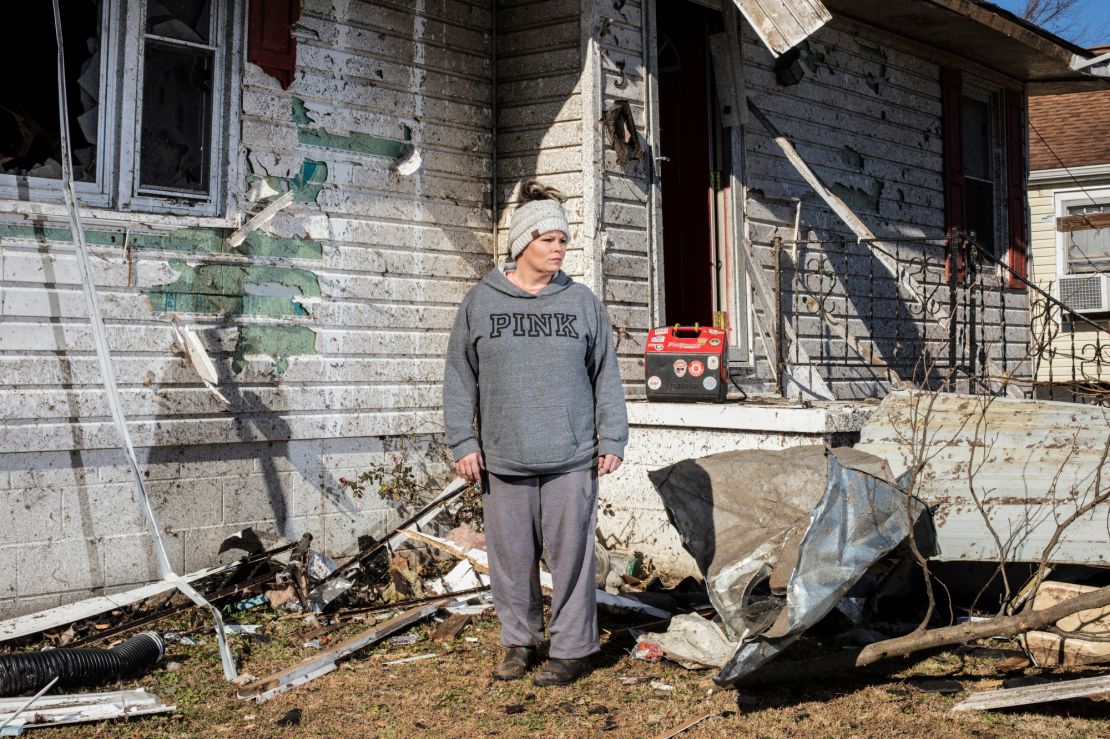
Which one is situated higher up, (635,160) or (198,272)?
(635,160)

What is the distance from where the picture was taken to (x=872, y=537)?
4555 millimetres

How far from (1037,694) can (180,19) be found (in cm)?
536

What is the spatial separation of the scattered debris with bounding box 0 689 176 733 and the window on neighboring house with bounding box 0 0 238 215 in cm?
255

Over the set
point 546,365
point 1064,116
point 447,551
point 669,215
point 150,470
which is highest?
point 1064,116

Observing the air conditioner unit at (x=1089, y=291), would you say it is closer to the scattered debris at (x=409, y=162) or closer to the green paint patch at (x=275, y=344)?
the scattered debris at (x=409, y=162)

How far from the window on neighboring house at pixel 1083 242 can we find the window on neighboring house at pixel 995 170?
323 inches

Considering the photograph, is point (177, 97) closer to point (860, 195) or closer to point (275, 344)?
point (275, 344)

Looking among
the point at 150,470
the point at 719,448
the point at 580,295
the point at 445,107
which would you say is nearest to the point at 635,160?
the point at 445,107

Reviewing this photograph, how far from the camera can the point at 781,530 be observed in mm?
4867

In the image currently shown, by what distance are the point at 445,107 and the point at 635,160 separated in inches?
51.2

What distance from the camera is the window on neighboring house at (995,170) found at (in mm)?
11641

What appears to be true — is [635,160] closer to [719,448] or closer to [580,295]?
[719,448]

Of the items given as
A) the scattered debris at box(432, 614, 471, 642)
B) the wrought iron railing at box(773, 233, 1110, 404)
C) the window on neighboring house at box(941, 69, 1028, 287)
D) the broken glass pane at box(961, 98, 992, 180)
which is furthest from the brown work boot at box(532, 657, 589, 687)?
the broken glass pane at box(961, 98, 992, 180)

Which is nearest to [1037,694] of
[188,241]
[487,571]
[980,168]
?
[487,571]
